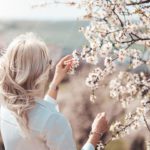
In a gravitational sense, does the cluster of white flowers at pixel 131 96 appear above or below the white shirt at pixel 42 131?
below

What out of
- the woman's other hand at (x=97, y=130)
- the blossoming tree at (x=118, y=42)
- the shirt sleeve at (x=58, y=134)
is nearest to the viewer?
the shirt sleeve at (x=58, y=134)

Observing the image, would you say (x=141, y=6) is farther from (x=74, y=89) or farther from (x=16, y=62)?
(x=74, y=89)

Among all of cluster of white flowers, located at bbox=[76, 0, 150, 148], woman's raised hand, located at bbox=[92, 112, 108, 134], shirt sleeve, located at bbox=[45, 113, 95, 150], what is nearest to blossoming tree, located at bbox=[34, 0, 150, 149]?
cluster of white flowers, located at bbox=[76, 0, 150, 148]

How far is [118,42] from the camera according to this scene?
2.55 meters

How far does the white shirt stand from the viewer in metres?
1.44

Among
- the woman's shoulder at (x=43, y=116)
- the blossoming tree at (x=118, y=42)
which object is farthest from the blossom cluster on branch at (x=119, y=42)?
the woman's shoulder at (x=43, y=116)

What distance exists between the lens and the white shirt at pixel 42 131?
1.44 m

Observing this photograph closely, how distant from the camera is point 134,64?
270cm

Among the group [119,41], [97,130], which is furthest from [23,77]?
[119,41]

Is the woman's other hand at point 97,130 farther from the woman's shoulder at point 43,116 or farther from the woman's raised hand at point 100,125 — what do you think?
the woman's shoulder at point 43,116

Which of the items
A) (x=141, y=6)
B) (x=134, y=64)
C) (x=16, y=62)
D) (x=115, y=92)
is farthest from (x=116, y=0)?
(x=16, y=62)

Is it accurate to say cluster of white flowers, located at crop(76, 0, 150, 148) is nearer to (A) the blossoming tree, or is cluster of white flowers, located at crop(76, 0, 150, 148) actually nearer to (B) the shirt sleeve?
Answer: (A) the blossoming tree

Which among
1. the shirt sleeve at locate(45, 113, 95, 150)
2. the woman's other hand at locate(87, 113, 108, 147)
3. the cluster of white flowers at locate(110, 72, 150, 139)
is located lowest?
the cluster of white flowers at locate(110, 72, 150, 139)

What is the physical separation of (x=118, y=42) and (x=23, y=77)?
3.91 ft
